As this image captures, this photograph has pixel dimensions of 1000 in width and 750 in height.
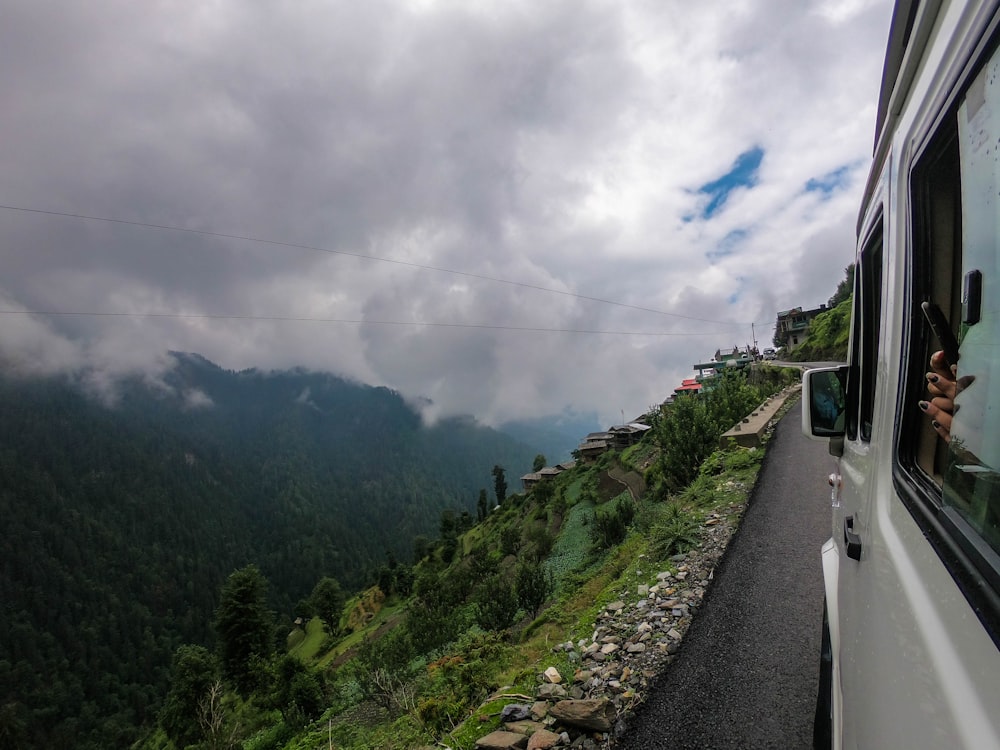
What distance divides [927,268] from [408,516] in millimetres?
185418

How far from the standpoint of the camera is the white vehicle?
79cm

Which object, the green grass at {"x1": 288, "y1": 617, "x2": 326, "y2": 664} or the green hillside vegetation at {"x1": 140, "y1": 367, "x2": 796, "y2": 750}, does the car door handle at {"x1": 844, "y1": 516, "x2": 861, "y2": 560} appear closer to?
the green hillside vegetation at {"x1": 140, "y1": 367, "x2": 796, "y2": 750}

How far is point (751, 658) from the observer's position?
380 centimetres

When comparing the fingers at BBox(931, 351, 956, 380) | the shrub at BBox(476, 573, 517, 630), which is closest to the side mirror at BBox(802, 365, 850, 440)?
the fingers at BBox(931, 351, 956, 380)

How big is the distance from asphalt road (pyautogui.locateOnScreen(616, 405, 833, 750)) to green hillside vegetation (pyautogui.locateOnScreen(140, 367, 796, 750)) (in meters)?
0.87

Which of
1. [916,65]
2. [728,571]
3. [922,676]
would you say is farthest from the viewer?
[728,571]

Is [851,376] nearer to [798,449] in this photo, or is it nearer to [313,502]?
[798,449]

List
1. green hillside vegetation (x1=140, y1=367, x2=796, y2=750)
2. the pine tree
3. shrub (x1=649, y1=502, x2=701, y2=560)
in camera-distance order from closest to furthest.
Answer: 1. green hillside vegetation (x1=140, y1=367, x2=796, y2=750)
2. shrub (x1=649, y1=502, x2=701, y2=560)
3. the pine tree

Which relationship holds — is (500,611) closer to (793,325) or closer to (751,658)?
(751,658)

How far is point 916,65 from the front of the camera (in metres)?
1.25

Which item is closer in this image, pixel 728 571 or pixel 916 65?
pixel 916 65

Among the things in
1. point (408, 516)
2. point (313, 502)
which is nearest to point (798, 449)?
point (408, 516)

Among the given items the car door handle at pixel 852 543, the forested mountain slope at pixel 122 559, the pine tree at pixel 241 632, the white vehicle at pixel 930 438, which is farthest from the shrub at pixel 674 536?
the forested mountain slope at pixel 122 559

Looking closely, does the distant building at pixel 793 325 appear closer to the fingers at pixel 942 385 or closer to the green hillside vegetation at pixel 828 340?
the green hillside vegetation at pixel 828 340
